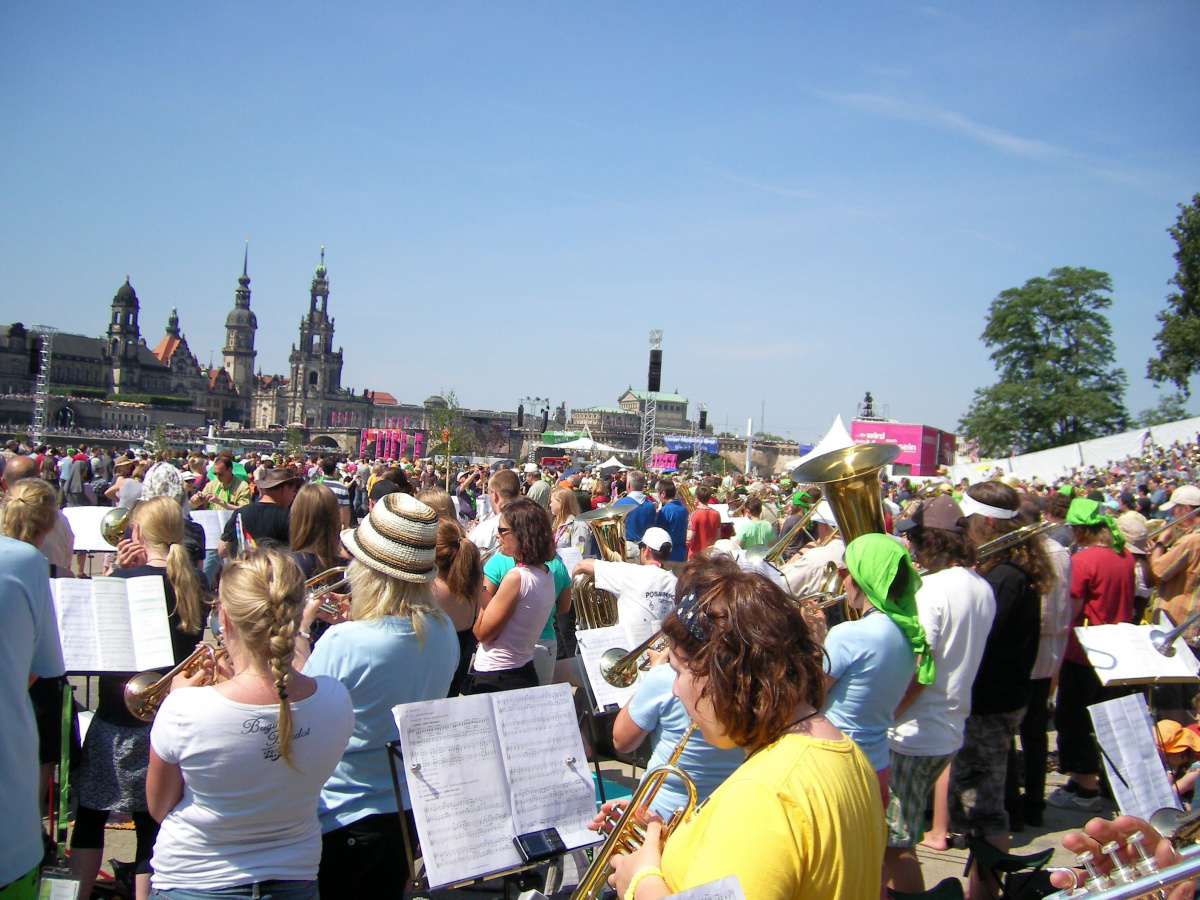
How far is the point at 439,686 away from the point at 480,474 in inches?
588

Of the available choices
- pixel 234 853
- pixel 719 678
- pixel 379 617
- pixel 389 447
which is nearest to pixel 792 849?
pixel 719 678

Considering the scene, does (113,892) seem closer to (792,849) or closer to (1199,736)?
(792,849)

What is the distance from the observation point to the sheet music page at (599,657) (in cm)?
386

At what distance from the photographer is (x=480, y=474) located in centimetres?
1767

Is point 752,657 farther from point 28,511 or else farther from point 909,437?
point 909,437

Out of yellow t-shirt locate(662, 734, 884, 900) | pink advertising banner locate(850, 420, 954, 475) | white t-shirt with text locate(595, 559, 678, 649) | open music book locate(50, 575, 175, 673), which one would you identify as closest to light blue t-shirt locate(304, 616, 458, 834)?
open music book locate(50, 575, 175, 673)

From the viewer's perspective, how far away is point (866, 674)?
2963 millimetres

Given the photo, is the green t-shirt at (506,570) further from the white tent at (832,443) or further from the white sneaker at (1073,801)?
the white sneaker at (1073,801)

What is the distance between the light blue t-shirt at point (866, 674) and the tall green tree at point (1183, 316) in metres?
41.5

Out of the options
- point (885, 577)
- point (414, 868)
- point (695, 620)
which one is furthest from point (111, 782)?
point (885, 577)

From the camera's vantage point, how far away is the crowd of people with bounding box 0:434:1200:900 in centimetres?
159

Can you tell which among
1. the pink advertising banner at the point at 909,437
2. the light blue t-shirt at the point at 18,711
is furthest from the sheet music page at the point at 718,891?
the pink advertising banner at the point at 909,437

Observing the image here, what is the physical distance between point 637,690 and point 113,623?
207cm

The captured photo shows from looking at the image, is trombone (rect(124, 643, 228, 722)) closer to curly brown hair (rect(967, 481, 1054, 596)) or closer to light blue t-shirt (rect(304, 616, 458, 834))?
light blue t-shirt (rect(304, 616, 458, 834))
